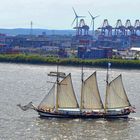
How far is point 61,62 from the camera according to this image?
304 feet

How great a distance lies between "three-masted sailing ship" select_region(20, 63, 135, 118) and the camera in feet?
129

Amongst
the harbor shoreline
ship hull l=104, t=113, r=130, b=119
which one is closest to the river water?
ship hull l=104, t=113, r=130, b=119

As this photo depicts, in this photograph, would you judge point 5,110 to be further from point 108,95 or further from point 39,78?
point 39,78

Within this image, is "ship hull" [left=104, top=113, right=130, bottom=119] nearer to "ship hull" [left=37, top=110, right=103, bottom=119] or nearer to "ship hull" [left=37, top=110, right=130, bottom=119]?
"ship hull" [left=37, top=110, right=130, bottom=119]

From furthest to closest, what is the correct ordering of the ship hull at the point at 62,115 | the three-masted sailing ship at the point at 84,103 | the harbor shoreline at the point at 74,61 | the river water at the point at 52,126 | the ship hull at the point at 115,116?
1. the harbor shoreline at the point at 74,61
2. the ship hull at the point at 115,116
3. the three-masted sailing ship at the point at 84,103
4. the ship hull at the point at 62,115
5. the river water at the point at 52,126

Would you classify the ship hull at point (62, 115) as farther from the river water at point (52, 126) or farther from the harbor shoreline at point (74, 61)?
the harbor shoreline at point (74, 61)

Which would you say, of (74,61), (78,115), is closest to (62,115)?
(78,115)

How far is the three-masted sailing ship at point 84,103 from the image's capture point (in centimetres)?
3925

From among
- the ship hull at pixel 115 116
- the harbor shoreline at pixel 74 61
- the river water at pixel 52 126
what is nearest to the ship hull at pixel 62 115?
the river water at pixel 52 126

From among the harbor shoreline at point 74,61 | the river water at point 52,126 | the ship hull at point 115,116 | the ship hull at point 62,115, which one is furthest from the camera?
the harbor shoreline at point 74,61

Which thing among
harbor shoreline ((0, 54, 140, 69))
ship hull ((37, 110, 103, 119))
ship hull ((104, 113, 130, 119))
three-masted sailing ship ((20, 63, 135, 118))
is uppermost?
three-masted sailing ship ((20, 63, 135, 118))

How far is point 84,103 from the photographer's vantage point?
1588 inches

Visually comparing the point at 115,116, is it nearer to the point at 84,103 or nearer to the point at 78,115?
the point at 84,103

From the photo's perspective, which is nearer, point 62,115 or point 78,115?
point 62,115
